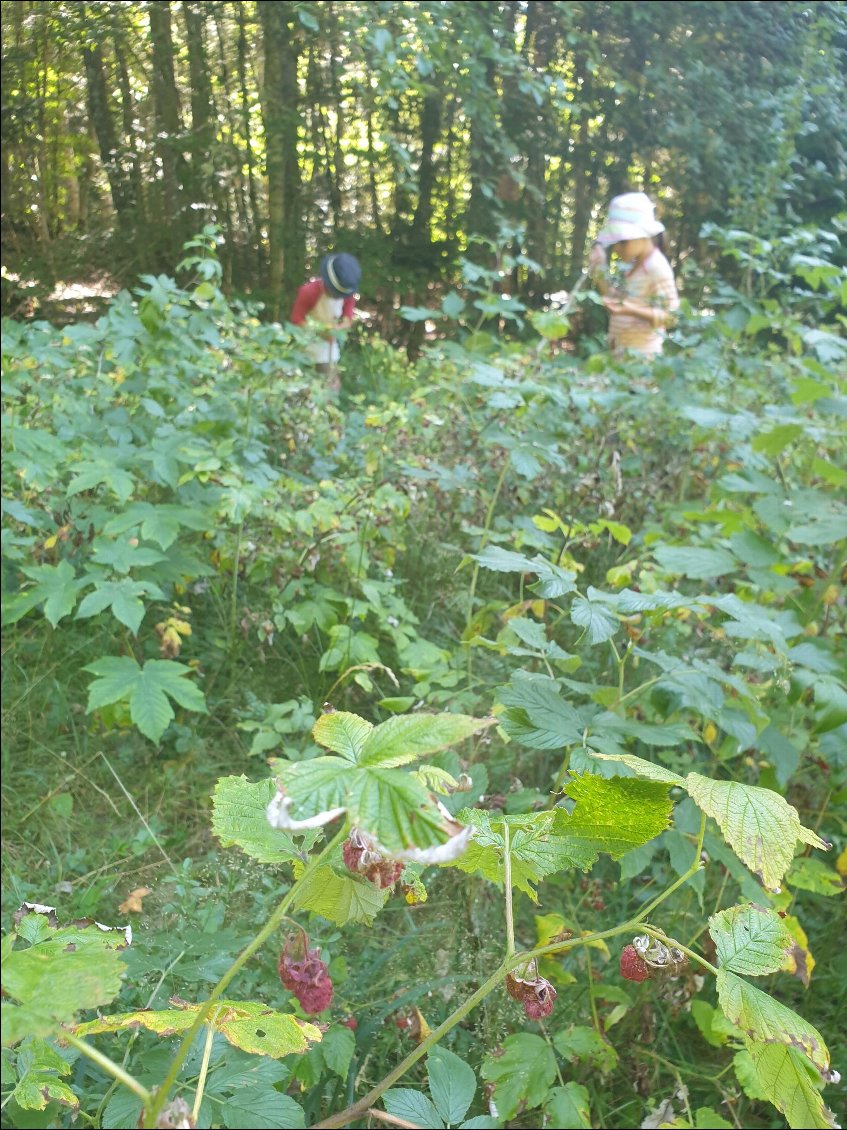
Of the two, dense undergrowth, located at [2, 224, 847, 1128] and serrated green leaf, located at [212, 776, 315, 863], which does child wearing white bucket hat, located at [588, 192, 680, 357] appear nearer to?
dense undergrowth, located at [2, 224, 847, 1128]

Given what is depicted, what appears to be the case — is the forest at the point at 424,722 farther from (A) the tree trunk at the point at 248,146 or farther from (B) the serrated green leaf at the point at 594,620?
(A) the tree trunk at the point at 248,146

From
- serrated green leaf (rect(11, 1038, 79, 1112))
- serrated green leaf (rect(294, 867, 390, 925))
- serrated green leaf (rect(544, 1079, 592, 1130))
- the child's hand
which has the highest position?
serrated green leaf (rect(294, 867, 390, 925))

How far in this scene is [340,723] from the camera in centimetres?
60

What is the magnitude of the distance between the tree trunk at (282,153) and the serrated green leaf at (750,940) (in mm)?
7221

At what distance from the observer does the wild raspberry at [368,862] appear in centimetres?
60

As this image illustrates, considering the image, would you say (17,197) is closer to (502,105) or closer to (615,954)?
(502,105)

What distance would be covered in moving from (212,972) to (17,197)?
8.01 metres

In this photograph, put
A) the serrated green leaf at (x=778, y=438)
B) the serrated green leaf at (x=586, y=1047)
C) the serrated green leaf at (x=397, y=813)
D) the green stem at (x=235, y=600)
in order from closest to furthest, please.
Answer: the serrated green leaf at (x=397, y=813), the serrated green leaf at (x=586, y=1047), the serrated green leaf at (x=778, y=438), the green stem at (x=235, y=600)

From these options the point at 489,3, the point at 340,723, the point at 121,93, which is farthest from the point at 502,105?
the point at 340,723

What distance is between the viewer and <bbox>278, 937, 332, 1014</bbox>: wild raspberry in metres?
0.87

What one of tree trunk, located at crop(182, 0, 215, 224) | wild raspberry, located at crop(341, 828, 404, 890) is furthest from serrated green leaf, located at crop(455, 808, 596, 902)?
tree trunk, located at crop(182, 0, 215, 224)

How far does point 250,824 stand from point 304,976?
0.78ft

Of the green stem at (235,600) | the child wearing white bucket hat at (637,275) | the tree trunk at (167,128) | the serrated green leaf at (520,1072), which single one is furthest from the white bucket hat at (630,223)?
the serrated green leaf at (520,1072)

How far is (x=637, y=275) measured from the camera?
5.10 metres
